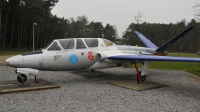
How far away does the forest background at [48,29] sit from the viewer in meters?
39.0

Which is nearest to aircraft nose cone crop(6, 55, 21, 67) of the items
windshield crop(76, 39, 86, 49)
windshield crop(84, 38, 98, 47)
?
windshield crop(76, 39, 86, 49)

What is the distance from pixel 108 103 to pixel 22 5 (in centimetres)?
4053

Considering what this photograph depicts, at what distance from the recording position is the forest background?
128 feet

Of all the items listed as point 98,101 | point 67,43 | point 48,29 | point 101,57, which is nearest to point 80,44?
point 67,43

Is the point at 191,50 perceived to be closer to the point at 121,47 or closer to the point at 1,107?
the point at 121,47

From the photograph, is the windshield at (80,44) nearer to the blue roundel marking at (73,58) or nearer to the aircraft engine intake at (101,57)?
the blue roundel marking at (73,58)

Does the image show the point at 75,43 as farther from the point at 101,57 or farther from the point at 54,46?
the point at 101,57

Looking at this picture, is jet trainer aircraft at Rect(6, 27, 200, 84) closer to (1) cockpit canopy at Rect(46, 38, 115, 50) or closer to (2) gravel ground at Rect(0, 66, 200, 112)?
(1) cockpit canopy at Rect(46, 38, 115, 50)

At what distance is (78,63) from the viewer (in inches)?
350

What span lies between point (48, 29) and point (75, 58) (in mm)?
51202

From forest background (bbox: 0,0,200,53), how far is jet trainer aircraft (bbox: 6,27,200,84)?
29.4ft

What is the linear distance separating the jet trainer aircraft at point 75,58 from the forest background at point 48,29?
353 inches

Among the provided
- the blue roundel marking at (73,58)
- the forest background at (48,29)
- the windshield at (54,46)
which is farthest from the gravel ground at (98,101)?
the forest background at (48,29)

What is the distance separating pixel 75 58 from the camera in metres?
8.73
